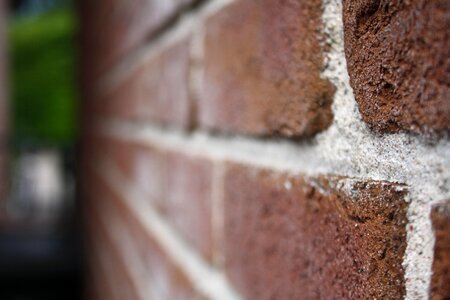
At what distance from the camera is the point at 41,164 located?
26.8ft

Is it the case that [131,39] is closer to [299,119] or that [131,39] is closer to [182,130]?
[182,130]

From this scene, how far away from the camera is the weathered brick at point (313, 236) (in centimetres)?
27

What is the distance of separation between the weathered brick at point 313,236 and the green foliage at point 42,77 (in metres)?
10.9

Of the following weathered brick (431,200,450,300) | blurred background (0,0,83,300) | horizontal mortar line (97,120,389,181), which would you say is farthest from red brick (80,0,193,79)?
blurred background (0,0,83,300)

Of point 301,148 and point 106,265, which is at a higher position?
point 301,148

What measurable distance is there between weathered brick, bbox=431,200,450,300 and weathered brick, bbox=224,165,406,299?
0.08 ft

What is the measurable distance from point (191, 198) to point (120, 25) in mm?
662

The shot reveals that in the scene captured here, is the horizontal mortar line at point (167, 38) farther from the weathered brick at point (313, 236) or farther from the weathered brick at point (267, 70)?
the weathered brick at point (313, 236)

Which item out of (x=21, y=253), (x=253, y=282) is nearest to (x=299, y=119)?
(x=253, y=282)

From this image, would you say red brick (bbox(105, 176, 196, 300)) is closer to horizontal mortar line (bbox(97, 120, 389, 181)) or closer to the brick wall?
Answer: the brick wall

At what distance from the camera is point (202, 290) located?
57 centimetres

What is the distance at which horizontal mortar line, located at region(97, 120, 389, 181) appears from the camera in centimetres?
35

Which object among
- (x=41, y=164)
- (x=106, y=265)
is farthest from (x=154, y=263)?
(x=41, y=164)

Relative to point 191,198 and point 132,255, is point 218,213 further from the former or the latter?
point 132,255
